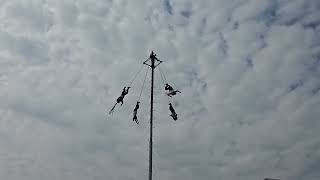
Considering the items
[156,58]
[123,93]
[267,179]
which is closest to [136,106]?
[123,93]

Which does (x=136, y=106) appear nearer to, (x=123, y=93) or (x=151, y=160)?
(x=123, y=93)

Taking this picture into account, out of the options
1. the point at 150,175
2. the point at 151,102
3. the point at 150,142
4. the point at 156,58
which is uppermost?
the point at 156,58

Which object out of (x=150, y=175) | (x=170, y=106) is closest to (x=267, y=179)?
(x=170, y=106)

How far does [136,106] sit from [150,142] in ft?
15.1

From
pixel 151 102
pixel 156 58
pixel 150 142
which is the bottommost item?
pixel 150 142

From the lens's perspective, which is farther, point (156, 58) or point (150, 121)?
point (156, 58)

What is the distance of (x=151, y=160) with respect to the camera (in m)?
36.2

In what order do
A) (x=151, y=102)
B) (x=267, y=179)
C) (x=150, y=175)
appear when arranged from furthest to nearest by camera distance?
(x=267, y=179) → (x=151, y=102) → (x=150, y=175)

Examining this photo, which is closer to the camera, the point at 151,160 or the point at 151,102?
the point at 151,160

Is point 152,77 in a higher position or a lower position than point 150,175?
higher

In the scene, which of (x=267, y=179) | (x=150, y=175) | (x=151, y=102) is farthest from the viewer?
(x=267, y=179)

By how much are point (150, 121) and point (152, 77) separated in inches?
160

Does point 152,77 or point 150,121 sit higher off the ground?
point 152,77

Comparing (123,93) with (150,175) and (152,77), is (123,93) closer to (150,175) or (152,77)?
(152,77)
